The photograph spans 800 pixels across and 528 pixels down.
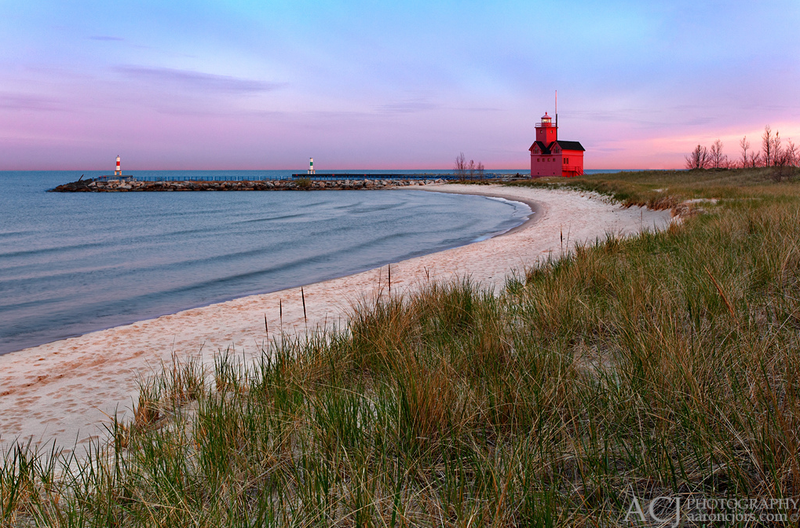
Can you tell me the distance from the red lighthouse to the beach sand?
6148cm

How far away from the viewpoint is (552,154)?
71.0m

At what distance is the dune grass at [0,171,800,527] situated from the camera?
1.94m

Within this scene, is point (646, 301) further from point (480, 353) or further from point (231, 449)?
point (231, 449)

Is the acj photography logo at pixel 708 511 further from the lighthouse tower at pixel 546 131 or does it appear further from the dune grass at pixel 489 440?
the lighthouse tower at pixel 546 131

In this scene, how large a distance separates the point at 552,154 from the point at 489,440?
74525 millimetres

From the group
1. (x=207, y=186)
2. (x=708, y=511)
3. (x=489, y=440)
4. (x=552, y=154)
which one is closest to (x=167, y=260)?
(x=489, y=440)

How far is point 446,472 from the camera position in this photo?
2.10 meters

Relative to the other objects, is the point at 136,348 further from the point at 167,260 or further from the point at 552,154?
the point at 552,154

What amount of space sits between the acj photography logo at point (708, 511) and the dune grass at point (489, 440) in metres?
0.04

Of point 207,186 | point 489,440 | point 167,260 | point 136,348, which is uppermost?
point 207,186

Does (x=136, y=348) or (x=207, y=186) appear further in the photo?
(x=207, y=186)

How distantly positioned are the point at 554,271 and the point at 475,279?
300 centimetres

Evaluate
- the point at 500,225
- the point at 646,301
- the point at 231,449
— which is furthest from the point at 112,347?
the point at 500,225

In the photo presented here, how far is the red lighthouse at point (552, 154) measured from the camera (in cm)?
6994
